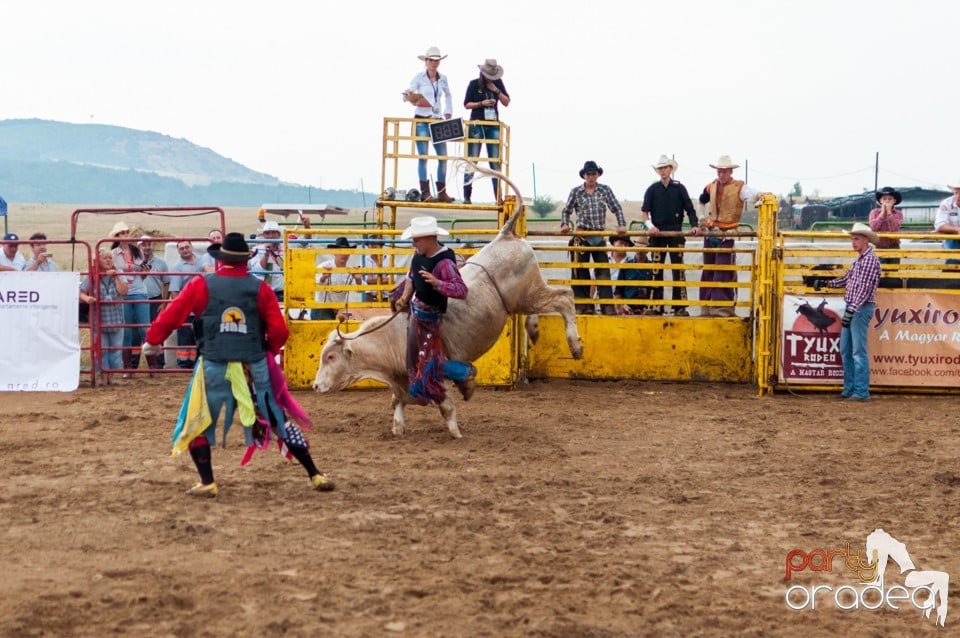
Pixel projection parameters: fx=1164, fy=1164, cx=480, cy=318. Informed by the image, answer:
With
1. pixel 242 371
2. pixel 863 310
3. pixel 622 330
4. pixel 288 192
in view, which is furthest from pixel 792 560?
pixel 288 192

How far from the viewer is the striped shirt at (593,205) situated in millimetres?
12594

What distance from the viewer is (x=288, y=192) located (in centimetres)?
19150

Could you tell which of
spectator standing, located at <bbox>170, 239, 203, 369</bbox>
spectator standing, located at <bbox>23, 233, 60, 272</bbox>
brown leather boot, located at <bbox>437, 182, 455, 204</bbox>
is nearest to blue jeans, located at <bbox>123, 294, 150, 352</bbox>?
spectator standing, located at <bbox>170, 239, 203, 369</bbox>

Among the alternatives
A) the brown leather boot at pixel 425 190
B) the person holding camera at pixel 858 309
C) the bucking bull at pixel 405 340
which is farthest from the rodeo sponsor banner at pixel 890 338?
the brown leather boot at pixel 425 190

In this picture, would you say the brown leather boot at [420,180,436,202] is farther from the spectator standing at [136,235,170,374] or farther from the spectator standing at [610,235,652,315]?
the spectator standing at [136,235,170,374]

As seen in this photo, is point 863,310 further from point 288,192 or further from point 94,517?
point 288,192

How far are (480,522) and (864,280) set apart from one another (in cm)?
598

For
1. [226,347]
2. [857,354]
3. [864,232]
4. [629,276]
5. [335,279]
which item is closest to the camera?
[226,347]

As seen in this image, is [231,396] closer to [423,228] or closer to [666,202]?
[423,228]

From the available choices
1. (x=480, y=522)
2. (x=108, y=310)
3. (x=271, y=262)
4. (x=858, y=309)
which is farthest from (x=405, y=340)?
(x=271, y=262)

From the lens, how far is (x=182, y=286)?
43.6 feet

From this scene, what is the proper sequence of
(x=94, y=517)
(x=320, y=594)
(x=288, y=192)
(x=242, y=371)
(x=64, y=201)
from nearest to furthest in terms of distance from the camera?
(x=320, y=594)
(x=94, y=517)
(x=242, y=371)
(x=64, y=201)
(x=288, y=192)

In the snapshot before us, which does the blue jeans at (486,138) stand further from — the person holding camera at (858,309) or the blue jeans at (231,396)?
the blue jeans at (231,396)

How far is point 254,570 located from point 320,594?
521 mm
